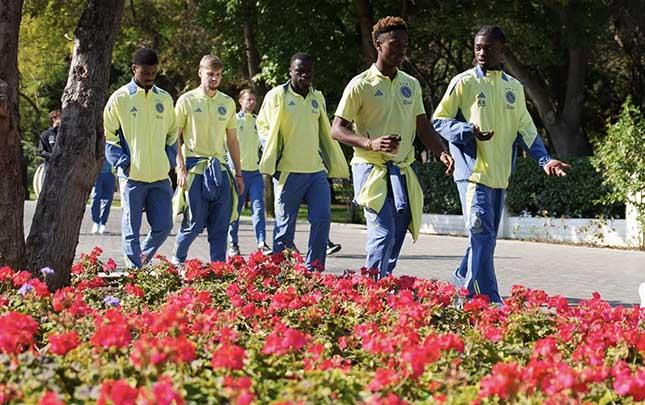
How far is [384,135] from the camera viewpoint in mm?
8055

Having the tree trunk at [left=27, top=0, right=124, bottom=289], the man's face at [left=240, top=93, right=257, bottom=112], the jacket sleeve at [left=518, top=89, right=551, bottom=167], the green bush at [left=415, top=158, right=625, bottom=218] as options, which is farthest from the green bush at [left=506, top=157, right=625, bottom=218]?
the tree trunk at [left=27, top=0, right=124, bottom=289]

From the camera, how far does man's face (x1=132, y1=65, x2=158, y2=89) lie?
9.39 metres

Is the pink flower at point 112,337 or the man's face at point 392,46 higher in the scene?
the man's face at point 392,46

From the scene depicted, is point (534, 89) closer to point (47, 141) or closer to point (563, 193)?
point (563, 193)

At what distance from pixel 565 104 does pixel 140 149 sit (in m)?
18.0

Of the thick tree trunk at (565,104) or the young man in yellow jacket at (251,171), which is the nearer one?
the young man in yellow jacket at (251,171)

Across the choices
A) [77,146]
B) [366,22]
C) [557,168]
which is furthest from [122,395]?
[366,22]

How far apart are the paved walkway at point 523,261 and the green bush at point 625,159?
1.01 m

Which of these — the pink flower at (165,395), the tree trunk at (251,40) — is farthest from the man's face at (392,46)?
the tree trunk at (251,40)

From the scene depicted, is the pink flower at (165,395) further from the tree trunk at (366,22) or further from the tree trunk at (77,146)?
the tree trunk at (366,22)

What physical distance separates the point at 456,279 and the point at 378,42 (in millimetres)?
2248

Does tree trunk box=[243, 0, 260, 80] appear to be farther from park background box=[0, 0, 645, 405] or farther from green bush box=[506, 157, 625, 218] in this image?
park background box=[0, 0, 645, 405]

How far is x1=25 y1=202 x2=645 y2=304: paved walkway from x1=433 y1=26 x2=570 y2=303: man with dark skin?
200 cm

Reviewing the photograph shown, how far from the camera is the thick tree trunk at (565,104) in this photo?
81.6 feet
